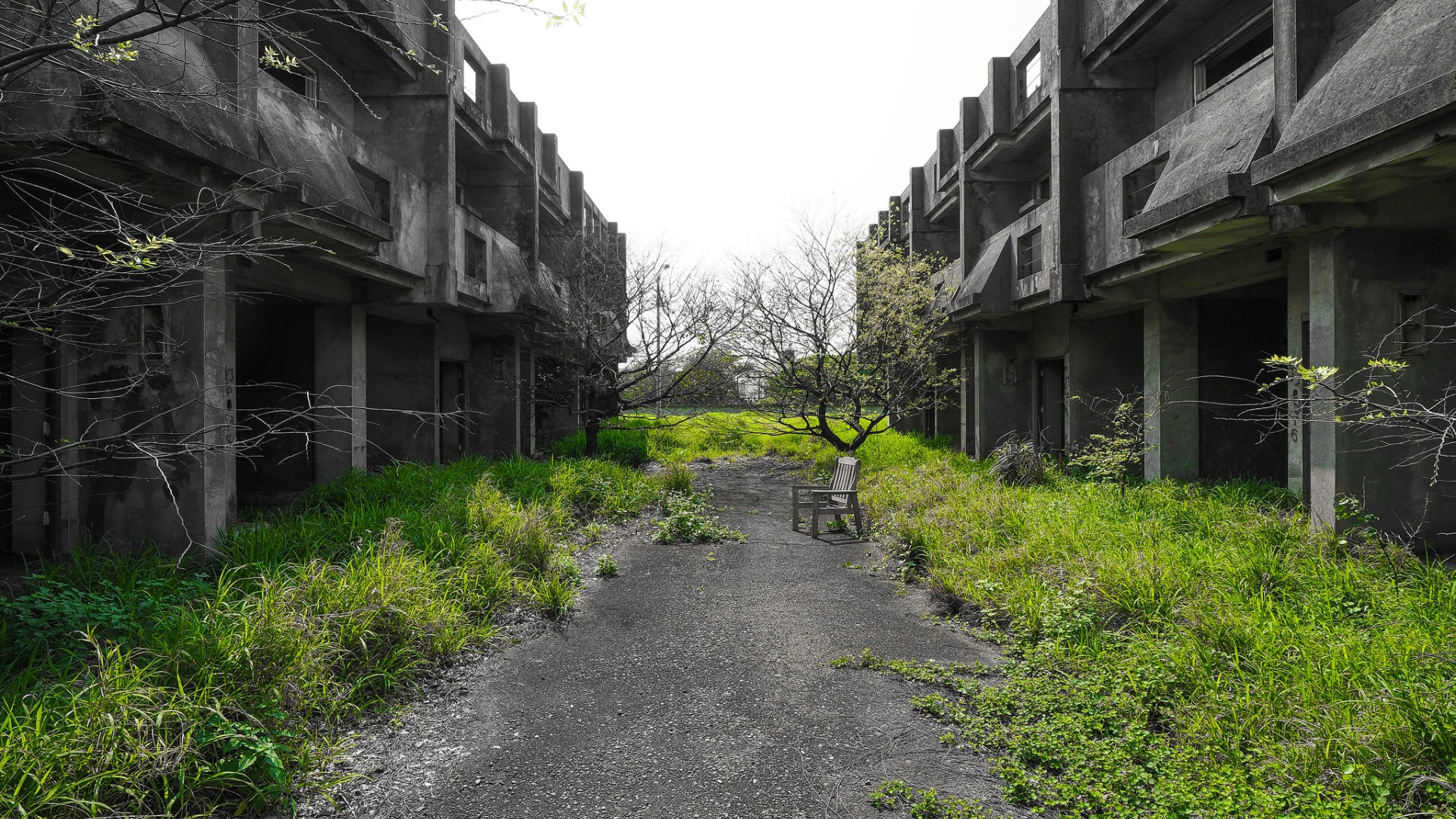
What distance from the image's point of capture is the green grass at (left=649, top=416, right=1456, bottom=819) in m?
3.13

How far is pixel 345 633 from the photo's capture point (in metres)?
4.65

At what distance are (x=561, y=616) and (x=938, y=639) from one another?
3.38 metres

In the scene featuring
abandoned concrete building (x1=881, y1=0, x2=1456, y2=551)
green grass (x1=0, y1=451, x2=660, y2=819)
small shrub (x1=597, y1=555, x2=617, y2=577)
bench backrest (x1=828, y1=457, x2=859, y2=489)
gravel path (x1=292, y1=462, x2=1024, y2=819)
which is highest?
abandoned concrete building (x1=881, y1=0, x2=1456, y2=551)

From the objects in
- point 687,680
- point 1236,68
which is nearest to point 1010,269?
point 1236,68

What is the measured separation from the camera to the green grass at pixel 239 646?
3.11 m

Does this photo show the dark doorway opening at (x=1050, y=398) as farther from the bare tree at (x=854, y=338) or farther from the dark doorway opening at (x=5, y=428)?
the dark doorway opening at (x=5, y=428)

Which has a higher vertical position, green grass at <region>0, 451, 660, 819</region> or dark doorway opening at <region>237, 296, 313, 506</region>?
dark doorway opening at <region>237, 296, 313, 506</region>

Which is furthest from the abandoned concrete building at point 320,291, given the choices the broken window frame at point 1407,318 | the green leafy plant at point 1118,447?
the green leafy plant at point 1118,447

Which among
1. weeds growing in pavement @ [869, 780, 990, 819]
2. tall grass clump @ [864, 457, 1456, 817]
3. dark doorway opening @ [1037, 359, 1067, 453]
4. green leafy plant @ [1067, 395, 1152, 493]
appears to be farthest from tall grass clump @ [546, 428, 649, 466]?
weeds growing in pavement @ [869, 780, 990, 819]

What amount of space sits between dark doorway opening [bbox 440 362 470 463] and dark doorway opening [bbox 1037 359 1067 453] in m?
12.8

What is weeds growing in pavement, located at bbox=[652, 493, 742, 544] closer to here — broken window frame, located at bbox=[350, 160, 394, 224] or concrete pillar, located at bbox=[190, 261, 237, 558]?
concrete pillar, located at bbox=[190, 261, 237, 558]

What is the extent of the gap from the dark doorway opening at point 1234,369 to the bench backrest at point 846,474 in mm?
5437

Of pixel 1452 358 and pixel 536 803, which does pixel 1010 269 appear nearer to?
pixel 1452 358

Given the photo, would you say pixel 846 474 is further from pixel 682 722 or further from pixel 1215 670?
pixel 682 722
